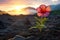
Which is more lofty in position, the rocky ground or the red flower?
the red flower

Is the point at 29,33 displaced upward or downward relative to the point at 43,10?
downward

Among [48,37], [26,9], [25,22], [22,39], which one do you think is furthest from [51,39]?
[25,22]

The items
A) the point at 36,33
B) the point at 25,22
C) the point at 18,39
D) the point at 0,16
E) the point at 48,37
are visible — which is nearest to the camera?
the point at 18,39

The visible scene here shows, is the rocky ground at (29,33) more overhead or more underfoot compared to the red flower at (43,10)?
more underfoot

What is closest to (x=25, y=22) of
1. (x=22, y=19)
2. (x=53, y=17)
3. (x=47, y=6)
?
(x=22, y=19)

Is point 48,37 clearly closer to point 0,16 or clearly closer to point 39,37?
point 39,37

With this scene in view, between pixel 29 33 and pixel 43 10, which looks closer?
pixel 43 10

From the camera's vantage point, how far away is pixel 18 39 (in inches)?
137

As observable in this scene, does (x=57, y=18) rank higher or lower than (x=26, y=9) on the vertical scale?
lower

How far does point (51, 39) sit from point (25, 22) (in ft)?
7.10

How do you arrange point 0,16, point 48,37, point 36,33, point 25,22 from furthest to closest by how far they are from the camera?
point 0,16 < point 25,22 < point 36,33 < point 48,37

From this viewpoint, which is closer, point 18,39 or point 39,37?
point 18,39

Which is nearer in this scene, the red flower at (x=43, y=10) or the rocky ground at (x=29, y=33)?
the rocky ground at (x=29, y=33)

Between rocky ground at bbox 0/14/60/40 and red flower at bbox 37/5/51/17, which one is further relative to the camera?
red flower at bbox 37/5/51/17
